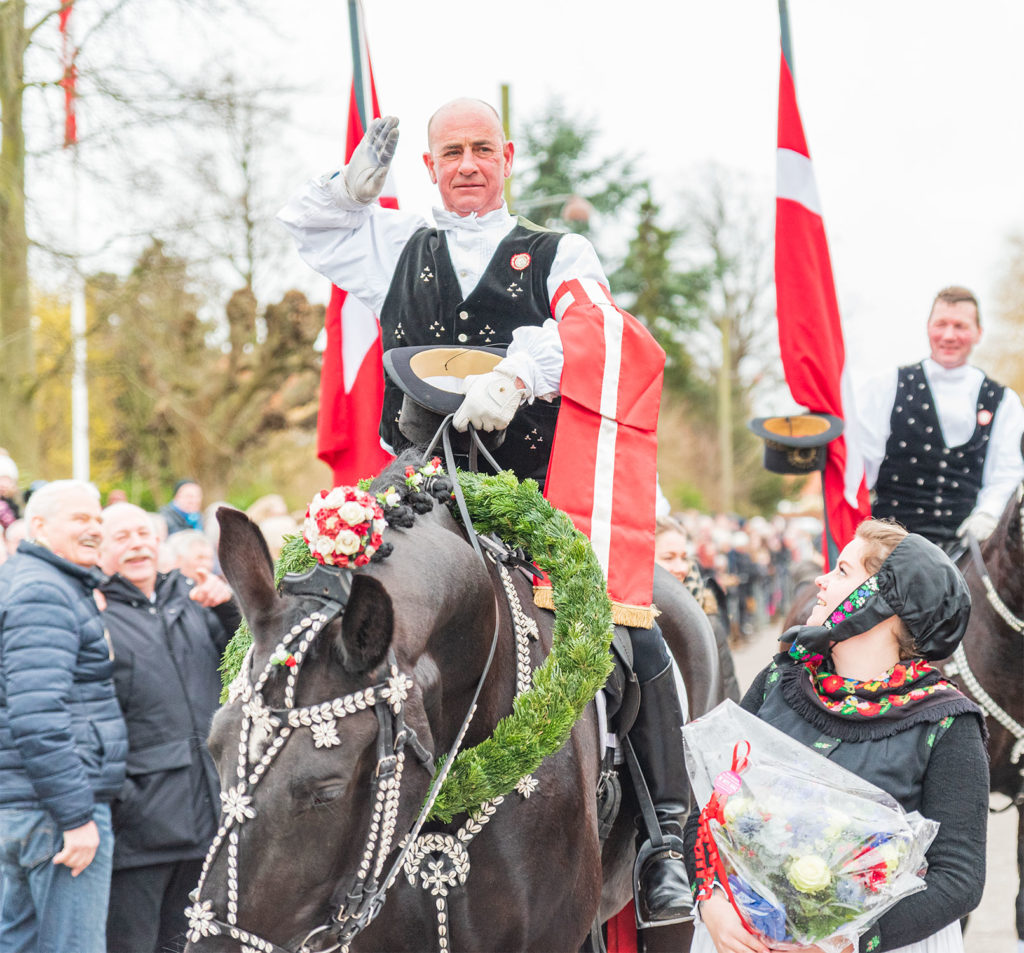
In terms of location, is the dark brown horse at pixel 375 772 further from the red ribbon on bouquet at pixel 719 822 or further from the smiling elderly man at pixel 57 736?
the smiling elderly man at pixel 57 736

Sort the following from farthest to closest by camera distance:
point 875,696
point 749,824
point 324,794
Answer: point 875,696 < point 749,824 < point 324,794

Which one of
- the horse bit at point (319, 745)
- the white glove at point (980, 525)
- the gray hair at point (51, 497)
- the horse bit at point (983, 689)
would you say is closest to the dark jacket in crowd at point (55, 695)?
the gray hair at point (51, 497)

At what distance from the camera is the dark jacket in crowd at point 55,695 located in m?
4.29

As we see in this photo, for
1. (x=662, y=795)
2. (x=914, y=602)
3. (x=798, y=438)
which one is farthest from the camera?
(x=798, y=438)

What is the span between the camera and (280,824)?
2189mm

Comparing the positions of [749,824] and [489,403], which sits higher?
[489,403]

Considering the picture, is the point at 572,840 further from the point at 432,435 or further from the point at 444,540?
the point at 432,435

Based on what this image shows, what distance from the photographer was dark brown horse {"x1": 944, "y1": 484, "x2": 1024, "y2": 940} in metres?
5.39

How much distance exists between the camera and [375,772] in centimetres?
231

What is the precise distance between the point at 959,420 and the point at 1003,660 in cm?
147

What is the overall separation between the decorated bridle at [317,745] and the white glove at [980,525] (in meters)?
4.21

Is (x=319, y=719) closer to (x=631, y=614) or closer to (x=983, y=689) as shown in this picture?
(x=631, y=614)

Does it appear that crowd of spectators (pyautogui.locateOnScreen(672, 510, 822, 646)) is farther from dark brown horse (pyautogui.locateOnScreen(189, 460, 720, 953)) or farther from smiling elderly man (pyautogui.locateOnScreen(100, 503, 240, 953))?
dark brown horse (pyautogui.locateOnScreen(189, 460, 720, 953))

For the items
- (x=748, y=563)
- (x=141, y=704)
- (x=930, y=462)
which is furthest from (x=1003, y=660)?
(x=748, y=563)
